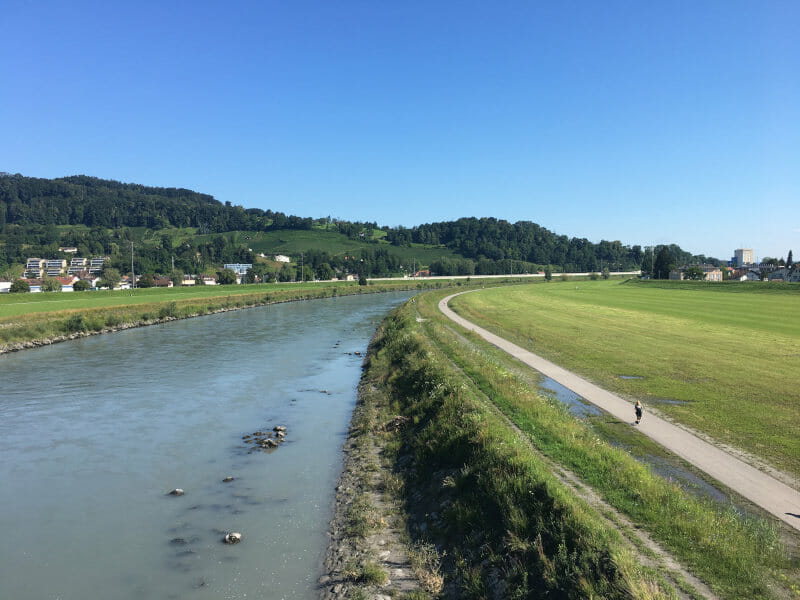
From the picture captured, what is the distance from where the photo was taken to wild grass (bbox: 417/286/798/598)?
8.08m

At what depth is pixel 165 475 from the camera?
52.6 feet

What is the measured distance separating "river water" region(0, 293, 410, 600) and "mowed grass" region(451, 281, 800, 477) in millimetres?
13205

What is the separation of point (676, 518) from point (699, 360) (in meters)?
22.3

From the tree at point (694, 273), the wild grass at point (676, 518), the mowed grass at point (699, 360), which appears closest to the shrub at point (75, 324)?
the mowed grass at point (699, 360)

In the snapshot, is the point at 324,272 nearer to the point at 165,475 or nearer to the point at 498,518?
the point at 165,475

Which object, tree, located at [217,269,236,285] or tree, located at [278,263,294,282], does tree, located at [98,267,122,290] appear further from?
tree, located at [278,263,294,282]

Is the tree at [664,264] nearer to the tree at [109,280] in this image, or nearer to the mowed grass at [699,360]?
the mowed grass at [699,360]

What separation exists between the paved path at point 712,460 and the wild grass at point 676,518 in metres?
1.34

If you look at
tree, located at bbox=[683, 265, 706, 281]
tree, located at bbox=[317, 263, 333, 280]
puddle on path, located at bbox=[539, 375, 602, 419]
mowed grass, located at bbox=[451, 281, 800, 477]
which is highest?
tree, located at bbox=[683, 265, 706, 281]

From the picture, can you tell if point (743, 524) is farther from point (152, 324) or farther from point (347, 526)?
point (152, 324)

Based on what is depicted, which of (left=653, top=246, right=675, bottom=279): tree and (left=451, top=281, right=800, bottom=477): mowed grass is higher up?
(left=653, top=246, right=675, bottom=279): tree

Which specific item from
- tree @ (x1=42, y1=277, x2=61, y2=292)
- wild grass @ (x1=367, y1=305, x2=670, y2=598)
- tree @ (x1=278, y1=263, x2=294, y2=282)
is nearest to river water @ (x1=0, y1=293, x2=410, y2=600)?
wild grass @ (x1=367, y1=305, x2=670, y2=598)

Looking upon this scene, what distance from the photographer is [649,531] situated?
30.8 feet

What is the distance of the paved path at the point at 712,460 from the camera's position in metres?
11.3
